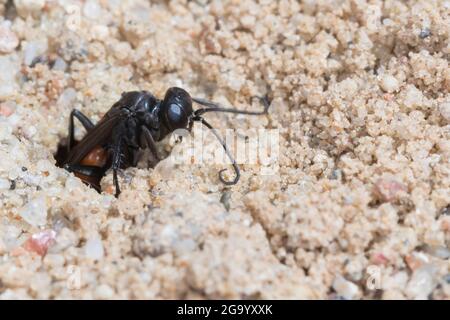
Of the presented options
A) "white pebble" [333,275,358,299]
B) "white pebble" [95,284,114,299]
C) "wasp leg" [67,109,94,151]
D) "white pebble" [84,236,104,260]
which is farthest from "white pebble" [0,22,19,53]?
"white pebble" [333,275,358,299]

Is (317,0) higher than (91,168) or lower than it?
higher

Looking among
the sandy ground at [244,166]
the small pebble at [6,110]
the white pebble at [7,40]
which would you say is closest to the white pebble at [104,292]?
the sandy ground at [244,166]

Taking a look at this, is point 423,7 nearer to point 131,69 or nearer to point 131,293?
point 131,69

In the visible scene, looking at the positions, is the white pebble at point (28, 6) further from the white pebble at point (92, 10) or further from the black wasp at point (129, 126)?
the black wasp at point (129, 126)
